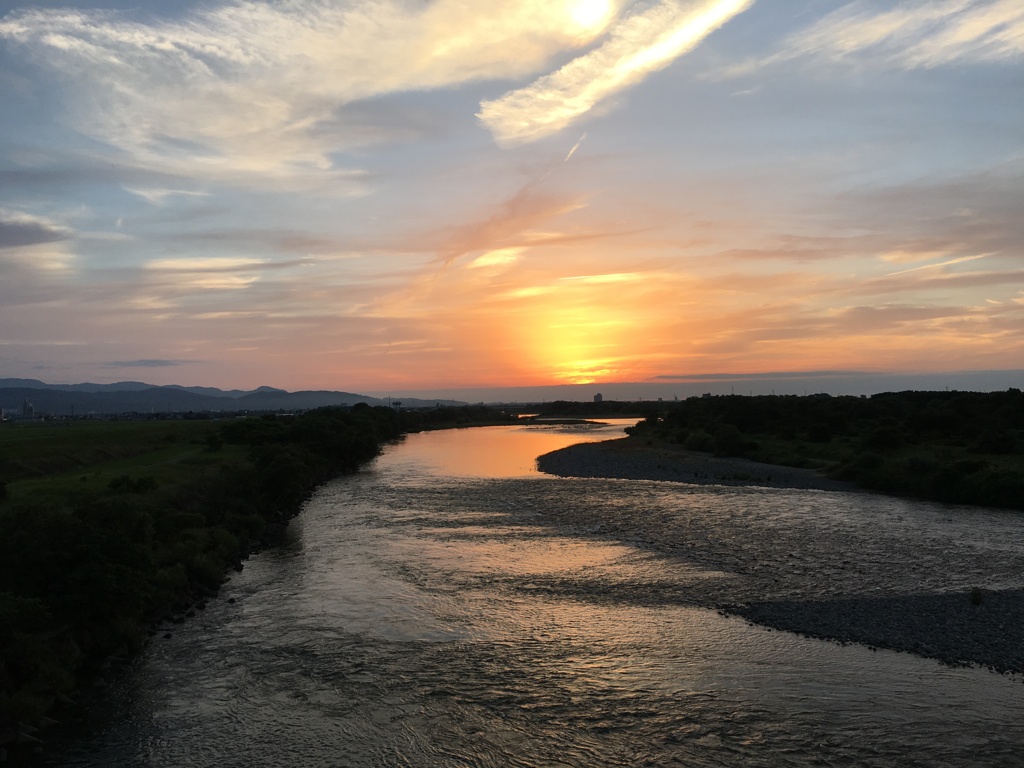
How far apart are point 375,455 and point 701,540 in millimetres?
60218

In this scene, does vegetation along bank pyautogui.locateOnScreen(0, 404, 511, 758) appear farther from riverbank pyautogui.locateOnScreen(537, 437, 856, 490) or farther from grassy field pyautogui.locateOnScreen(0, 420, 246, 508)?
riverbank pyautogui.locateOnScreen(537, 437, 856, 490)

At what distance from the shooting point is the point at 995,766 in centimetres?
1291

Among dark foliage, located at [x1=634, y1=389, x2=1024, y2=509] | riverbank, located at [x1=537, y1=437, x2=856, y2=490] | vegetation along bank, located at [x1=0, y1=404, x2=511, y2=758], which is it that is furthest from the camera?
riverbank, located at [x1=537, y1=437, x2=856, y2=490]

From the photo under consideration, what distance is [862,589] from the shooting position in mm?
23547

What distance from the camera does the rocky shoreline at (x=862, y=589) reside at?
1909cm

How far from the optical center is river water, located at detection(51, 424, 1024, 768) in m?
13.9

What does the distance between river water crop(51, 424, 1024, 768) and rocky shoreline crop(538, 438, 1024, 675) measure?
287 millimetres

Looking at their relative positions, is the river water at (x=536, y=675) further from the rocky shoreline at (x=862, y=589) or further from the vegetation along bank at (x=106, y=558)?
the vegetation along bank at (x=106, y=558)

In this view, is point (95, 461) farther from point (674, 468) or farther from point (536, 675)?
point (536, 675)

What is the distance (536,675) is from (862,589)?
1260 centimetres

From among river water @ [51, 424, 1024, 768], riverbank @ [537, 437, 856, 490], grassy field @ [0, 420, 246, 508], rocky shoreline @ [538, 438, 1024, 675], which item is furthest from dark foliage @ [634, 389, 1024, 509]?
grassy field @ [0, 420, 246, 508]

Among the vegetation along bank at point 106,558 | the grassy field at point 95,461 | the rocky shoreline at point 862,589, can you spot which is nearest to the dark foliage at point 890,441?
the rocky shoreline at point 862,589

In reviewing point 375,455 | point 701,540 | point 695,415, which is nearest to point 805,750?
point 701,540

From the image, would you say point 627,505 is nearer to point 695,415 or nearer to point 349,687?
point 349,687
